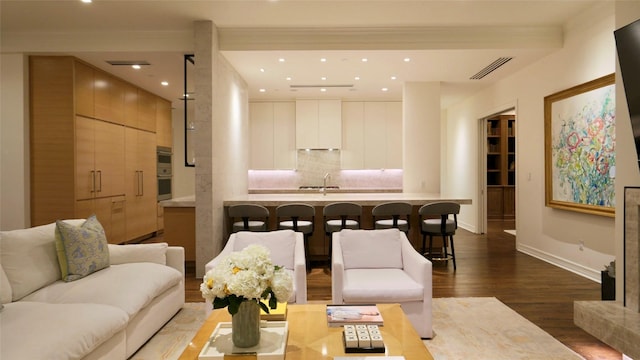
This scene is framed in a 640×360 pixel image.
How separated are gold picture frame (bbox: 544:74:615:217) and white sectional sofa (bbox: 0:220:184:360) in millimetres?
4777

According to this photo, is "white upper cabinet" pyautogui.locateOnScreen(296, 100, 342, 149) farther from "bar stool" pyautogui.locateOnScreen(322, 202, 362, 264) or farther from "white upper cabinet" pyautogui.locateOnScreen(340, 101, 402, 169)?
"bar stool" pyautogui.locateOnScreen(322, 202, 362, 264)

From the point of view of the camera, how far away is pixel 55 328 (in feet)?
7.22

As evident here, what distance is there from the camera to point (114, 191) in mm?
6988

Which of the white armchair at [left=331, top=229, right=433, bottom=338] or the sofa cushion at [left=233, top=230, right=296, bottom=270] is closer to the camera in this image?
the white armchair at [left=331, top=229, right=433, bottom=338]

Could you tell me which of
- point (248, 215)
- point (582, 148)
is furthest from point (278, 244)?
point (582, 148)

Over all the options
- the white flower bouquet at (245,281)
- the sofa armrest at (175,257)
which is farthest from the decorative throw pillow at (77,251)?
the white flower bouquet at (245,281)

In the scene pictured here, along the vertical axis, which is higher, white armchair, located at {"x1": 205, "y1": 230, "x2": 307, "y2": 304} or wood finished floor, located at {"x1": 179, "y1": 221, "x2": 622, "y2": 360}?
white armchair, located at {"x1": 205, "y1": 230, "x2": 307, "y2": 304}

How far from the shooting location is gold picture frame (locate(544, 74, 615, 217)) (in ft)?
15.0

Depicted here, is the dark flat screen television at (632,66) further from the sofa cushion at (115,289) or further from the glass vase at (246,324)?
the sofa cushion at (115,289)

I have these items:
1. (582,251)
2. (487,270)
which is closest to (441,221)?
(487,270)

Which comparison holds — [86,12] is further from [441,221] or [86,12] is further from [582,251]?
[582,251]

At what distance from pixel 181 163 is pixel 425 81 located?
643 cm

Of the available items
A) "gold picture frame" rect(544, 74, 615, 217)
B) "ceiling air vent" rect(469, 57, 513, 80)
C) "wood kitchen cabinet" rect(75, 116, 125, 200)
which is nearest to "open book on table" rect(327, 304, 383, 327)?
"gold picture frame" rect(544, 74, 615, 217)

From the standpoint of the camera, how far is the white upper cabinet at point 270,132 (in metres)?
9.38
